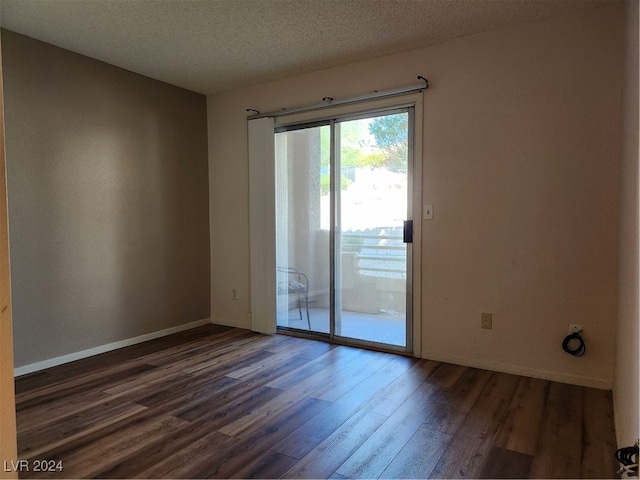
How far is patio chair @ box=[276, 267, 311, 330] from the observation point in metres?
3.96

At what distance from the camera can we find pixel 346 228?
365 centimetres

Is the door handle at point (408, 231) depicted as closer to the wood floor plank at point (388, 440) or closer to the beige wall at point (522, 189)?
the beige wall at point (522, 189)

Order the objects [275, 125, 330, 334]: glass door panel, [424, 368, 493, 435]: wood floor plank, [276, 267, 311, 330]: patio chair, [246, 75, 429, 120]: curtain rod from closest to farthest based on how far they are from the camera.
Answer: [424, 368, 493, 435]: wood floor plank < [246, 75, 429, 120]: curtain rod < [275, 125, 330, 334]: glass door panel < [276, 267, 311, 330]: patio chair

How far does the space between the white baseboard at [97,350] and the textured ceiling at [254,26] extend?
2.48 meters

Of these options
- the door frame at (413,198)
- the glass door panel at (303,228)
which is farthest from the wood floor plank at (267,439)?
the glass door panel at (303,228)

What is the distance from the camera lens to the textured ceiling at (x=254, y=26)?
2551 mm

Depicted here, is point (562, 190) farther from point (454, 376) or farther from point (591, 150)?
point (454, 376)

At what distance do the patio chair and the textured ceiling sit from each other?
1957 millimetres

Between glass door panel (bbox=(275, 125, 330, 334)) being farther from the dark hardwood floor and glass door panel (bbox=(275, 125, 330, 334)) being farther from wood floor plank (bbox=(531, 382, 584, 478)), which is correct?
wood floor plank (bbox=(531, 382, 584, 478))

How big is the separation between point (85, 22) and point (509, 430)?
3.70m

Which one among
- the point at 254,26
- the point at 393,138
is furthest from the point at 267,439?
the point at 254,26

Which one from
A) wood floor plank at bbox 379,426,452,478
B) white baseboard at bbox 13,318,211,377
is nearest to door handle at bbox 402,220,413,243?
wood floor plank at bbox 379,426,452,478

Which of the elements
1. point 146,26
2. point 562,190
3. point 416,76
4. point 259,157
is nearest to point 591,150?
point 562,190

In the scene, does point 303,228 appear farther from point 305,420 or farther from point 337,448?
point 337,448
